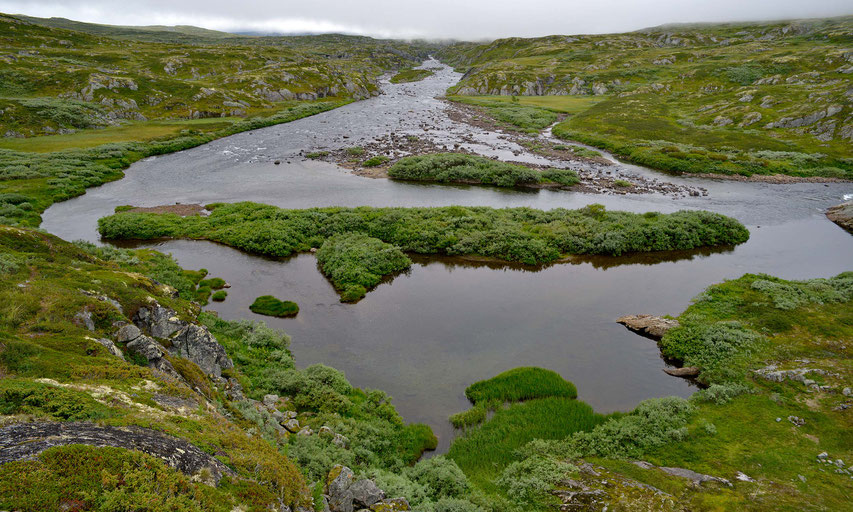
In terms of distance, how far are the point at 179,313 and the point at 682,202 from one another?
63.6 metres

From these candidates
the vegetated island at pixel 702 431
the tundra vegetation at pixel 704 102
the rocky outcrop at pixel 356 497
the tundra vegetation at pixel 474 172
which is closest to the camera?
the rocky outcrop at pixel 356 497

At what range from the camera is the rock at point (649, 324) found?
106 ft

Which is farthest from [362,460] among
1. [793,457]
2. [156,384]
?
[793,457]

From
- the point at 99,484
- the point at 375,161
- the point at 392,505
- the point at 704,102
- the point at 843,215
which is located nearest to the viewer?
the point at 99,484

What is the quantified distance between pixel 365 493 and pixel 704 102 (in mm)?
137392

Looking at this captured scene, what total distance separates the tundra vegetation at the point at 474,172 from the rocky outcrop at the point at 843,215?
106 ft

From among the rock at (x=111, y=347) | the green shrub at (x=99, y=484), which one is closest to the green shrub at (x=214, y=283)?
the rock at (x=111, y=347)

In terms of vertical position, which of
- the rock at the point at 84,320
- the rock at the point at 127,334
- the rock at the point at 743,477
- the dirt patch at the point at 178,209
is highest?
the rock at the point at 84,320

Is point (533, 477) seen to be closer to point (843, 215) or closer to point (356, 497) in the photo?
point (356, 497)

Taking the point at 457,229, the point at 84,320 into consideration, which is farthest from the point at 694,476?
the point at 457,229

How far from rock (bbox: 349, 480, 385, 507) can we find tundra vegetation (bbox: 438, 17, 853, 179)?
7952cm

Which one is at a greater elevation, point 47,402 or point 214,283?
point 47,402

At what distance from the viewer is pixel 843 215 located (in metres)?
54.6

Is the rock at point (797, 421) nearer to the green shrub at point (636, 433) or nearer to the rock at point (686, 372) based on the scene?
the green shrub at point (636, 433)
